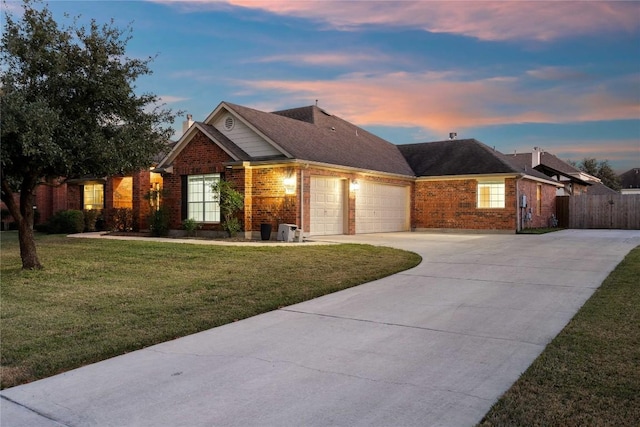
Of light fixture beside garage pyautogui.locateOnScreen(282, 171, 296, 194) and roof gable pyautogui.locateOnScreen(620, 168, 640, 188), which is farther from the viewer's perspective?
roof gable pyautogui.locateOnScreen(620, 168, 640, 188)

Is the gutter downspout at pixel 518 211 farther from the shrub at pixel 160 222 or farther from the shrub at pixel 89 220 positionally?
the shrub at pixel 89 220

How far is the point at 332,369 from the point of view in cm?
416

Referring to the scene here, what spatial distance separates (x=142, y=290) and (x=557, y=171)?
90.3 feet

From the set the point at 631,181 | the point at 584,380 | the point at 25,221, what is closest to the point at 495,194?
the point at 25,221

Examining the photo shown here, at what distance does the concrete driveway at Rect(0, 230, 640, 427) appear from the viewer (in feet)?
10.9

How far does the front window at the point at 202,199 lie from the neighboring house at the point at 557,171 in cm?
1630

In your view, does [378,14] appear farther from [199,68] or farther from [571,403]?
[571,403]

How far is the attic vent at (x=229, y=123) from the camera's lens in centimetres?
1847

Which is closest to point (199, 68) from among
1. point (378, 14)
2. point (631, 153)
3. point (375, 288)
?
point (378, 14)

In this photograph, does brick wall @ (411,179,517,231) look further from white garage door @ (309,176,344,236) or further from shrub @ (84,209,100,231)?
shrub @ (84,209,100,231)

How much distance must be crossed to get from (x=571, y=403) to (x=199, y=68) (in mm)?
19902

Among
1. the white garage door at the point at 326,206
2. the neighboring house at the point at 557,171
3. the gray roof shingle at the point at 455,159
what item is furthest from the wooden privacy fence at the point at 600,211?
the white garage door at the point at 326,206

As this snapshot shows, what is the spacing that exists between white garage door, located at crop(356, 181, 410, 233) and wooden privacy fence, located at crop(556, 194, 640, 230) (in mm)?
10681

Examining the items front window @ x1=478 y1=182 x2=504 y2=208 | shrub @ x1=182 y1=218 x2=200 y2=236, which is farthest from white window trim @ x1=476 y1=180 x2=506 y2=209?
shrub @ x1=182 y1=218 x2=200 y2=236
